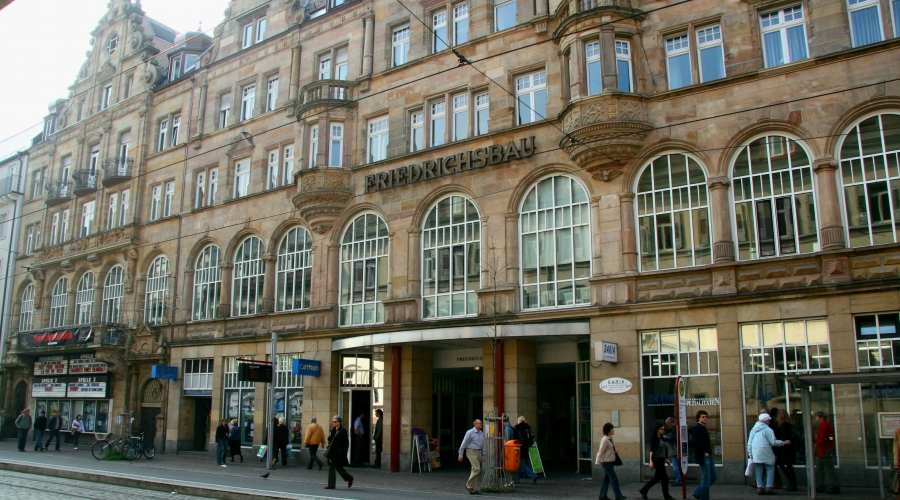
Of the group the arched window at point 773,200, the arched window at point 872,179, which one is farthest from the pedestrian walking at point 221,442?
the arched window at point 872,179

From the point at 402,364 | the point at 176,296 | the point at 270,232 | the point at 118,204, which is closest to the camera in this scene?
the point at 402,364

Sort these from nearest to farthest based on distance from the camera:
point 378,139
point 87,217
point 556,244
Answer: point 556,244 < point 378,139 < point 87,217

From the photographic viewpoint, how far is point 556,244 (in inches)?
885

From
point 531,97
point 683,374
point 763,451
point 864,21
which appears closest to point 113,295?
point 531,97

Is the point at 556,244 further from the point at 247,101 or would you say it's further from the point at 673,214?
the point at 247,101

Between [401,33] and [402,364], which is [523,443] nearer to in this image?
[402,364]

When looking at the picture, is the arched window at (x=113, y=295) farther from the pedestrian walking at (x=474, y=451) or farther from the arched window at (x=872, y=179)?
the arched window at (x=872, y=179)

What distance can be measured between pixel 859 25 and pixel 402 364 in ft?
54.1

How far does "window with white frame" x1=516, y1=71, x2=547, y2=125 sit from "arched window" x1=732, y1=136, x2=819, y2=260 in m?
6.53

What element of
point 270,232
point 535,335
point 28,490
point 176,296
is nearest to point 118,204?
point 176,296

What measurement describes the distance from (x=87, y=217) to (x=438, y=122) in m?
25.4

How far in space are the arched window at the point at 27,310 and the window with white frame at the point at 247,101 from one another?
20.9 metres

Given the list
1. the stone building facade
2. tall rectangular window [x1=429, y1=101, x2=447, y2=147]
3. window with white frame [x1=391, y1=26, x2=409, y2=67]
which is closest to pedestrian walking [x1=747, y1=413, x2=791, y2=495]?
the stone building facade

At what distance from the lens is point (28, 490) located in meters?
17.0
